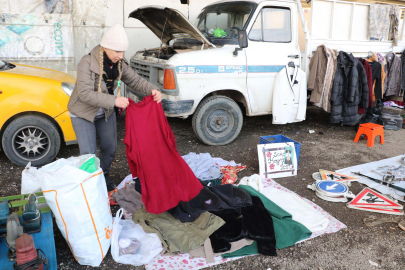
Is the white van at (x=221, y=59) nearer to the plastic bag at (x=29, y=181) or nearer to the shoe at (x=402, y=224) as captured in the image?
the plastic bag at (x=29, y=181)

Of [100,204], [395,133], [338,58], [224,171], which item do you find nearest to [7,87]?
[100,204]

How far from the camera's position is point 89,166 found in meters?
2.80

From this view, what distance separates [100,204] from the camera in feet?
8.87

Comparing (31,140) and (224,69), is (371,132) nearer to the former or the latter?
(224,69)

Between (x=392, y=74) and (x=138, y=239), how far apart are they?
7.01 meters

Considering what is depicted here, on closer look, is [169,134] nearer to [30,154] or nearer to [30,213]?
[30,213]

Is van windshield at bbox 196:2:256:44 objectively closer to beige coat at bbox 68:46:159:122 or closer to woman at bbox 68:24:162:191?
woman at bbox 68:24:162:191

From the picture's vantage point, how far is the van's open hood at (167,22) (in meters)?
5.00

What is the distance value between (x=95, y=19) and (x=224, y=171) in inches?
207

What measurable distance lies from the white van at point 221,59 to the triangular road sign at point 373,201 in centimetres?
233

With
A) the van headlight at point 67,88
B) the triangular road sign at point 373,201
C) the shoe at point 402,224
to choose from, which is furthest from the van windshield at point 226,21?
the shoe at point 402,224

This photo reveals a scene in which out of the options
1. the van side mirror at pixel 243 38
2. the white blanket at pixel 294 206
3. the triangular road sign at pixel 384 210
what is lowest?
the triangular road sign at pixel 384 210

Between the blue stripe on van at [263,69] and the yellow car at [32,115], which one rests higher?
the blue stripe on van at [263,69]

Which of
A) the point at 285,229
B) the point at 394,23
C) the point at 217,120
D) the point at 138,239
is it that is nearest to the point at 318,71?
the point at 217,120
